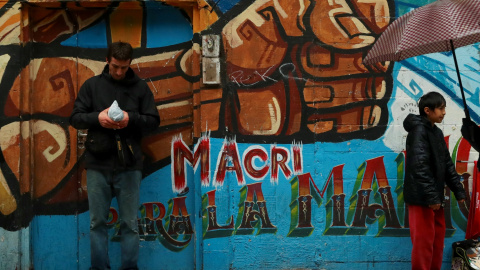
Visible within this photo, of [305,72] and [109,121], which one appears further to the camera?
[305,72]

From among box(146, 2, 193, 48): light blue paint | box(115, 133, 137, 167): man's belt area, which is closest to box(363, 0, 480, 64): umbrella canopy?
box(146, 2, 193, 48): light blue paint

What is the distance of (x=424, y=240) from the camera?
480 centimetres

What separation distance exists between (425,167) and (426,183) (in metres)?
0.13

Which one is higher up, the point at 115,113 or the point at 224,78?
the point at 224,78

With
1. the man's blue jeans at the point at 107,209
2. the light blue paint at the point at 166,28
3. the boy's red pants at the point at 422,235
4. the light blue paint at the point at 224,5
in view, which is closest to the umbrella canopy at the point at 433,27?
the boy's red pants at the point at 422,235

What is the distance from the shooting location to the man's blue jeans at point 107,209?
15.7ft

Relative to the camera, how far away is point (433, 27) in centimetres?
400

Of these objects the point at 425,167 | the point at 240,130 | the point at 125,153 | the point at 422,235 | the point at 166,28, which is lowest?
the point at 422,235

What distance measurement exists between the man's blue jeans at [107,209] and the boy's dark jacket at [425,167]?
7.45 ft

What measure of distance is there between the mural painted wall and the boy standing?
539mm

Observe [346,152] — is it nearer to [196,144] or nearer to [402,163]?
[402,163]

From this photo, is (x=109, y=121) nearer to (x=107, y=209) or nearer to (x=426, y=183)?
(x=107, y=209)

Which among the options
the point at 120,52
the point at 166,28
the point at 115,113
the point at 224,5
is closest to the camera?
the point at 115,113

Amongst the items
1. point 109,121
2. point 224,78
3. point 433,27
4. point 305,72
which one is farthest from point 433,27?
point 109,121
